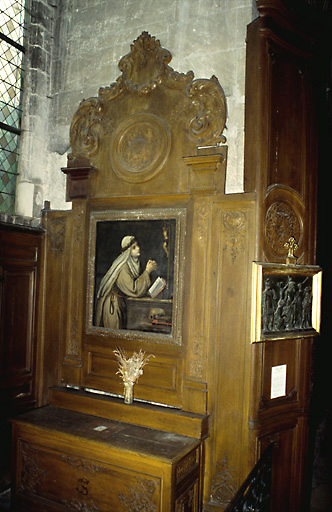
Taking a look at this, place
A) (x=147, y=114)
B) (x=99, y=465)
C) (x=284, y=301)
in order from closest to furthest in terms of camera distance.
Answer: (x=99, y=465) < (x=284, y=301) < (x=147, y=114)

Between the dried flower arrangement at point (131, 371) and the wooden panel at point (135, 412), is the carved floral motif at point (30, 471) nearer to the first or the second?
the wooden panel at point (135, 412)

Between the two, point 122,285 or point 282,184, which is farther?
point 122,285

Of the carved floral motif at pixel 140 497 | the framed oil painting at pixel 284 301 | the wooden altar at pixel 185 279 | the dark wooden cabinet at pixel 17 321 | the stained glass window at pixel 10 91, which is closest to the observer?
the carved floral motif at pixel 140 497

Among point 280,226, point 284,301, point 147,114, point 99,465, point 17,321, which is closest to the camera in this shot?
point 99,465

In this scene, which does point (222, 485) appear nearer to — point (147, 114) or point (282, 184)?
point (282, 184)

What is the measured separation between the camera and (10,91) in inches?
182

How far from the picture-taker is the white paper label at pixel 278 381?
376 cm

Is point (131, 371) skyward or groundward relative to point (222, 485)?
skyward

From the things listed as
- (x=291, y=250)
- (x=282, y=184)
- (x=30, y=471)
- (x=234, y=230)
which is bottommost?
(x=30, y=471)

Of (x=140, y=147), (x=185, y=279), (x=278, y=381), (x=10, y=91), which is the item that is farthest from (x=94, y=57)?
(x=278, y=381)

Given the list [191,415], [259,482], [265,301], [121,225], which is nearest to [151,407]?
[191,415]

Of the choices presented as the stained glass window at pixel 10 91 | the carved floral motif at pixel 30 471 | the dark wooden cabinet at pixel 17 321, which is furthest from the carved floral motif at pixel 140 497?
the stained glass window at pixel 10 91

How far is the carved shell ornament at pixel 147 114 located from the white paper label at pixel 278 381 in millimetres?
2241

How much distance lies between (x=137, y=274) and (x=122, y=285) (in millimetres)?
220
